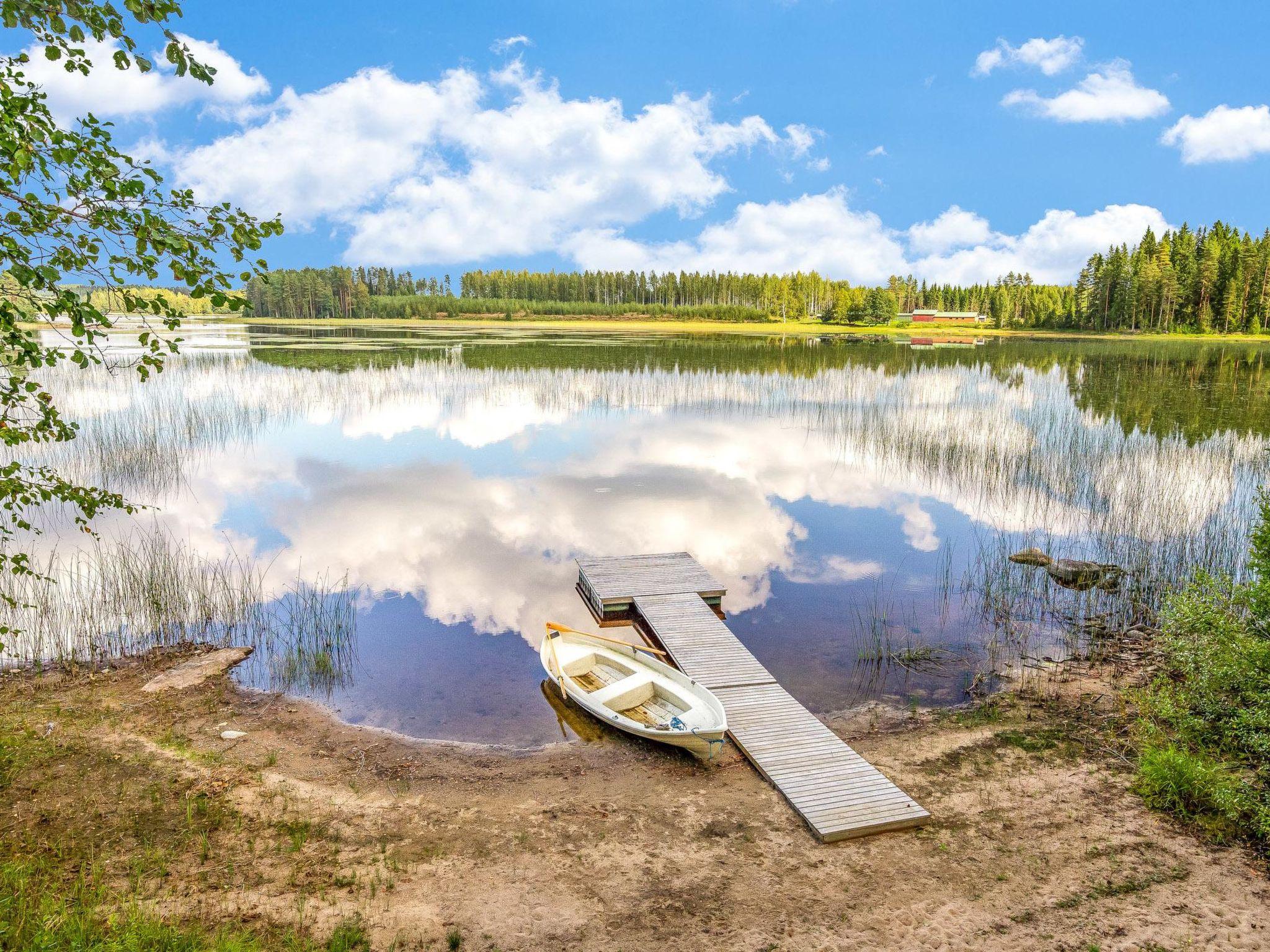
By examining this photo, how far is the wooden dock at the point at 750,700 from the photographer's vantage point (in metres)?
7.65

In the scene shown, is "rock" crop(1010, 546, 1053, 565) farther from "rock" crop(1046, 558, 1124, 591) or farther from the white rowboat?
the white rowboat

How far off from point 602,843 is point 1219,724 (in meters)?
6.24

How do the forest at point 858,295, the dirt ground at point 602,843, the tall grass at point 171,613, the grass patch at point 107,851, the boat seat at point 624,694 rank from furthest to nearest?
the forest at point 858,295, the tall grass at point 171,613, the boat seat at point 624,694, the dirt ground at point 602,843, the grass patch at point 107,851

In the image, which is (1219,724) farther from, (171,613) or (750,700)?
(171,613)

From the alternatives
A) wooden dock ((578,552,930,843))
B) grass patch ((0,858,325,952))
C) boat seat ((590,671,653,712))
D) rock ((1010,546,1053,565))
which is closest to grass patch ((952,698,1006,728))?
wooden dock ((578,552,930,843))

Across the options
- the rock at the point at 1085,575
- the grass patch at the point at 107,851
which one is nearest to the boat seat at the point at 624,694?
the grass patch at the point at 107,851

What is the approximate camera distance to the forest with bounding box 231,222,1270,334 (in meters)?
85.1

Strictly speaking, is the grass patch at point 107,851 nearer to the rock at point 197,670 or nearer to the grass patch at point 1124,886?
the rock at point 197,670

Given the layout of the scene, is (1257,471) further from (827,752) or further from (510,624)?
(510,624)

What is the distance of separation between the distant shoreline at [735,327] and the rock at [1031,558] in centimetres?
8079

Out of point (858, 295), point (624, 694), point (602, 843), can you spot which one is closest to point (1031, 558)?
point (624, 694)

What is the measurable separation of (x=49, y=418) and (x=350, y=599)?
9637mm

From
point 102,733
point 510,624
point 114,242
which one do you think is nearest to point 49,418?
point 114,242

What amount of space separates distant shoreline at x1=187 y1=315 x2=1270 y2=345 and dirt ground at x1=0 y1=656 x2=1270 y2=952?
89.3m
